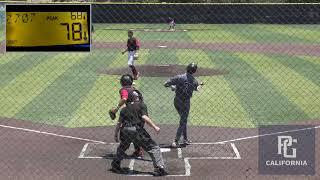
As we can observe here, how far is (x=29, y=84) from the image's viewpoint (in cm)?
2177

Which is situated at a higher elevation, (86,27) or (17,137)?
(86,27)

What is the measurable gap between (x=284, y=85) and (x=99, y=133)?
30.4 feet

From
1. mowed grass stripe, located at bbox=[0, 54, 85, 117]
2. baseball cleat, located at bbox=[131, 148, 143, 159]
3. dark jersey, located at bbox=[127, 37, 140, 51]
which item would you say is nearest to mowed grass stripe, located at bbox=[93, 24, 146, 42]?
mowed grass stripe, located at bbox=[0, 54, 85, 117]

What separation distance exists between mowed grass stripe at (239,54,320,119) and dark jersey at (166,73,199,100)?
15.8 ft

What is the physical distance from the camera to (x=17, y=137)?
555 inches

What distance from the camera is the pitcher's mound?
79.6ft

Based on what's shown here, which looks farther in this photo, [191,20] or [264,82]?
[191,20]

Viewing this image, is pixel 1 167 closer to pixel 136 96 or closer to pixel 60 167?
pixel 60 167

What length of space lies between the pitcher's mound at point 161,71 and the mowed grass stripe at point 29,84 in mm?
2226

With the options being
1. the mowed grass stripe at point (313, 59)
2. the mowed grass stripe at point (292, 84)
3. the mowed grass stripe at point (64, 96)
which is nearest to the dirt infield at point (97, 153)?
the mowed grass stripe at point (64, 96)

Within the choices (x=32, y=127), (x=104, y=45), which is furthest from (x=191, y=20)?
(x=32, y=127)

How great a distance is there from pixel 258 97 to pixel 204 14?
31.0 meters

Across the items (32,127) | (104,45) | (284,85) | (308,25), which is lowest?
(32,127)

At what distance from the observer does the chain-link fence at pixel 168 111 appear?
11.4 metres
